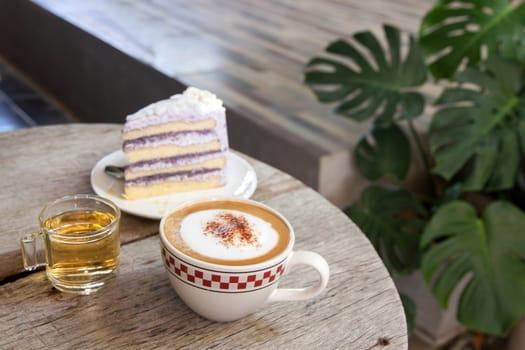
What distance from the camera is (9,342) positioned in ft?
2.35

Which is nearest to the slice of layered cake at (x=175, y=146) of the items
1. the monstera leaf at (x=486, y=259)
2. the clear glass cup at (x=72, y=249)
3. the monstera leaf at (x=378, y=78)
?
the clear glass cup at (x=72, y=249)

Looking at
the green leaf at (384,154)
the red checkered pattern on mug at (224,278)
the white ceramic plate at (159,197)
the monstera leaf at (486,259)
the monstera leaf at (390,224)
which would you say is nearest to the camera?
the red checkered pattern on mug at (224,278)

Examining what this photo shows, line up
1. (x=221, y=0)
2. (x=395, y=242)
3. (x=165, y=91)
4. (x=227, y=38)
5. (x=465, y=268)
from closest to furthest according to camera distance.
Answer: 1. (x=465, y=268)
2. (x=395, y=242)
3. (x=165, y=91)
4. (x=227, y=38)
5. (x=221, y=0)

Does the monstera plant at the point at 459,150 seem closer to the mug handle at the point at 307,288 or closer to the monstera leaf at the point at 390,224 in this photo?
the monstera leaf at the point at 390,224

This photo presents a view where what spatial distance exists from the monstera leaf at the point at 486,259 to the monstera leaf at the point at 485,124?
0.49 feet

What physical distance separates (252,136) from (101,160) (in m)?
1.26

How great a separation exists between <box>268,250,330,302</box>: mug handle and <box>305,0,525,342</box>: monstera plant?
84 centimetres

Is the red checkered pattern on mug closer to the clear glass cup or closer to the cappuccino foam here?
the cappuccino foam

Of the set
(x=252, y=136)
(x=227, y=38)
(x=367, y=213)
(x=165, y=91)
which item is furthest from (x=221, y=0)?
(x=367, y=213)

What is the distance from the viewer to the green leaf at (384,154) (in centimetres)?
203

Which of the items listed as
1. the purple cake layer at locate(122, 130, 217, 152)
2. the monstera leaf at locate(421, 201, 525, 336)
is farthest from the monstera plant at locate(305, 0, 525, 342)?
the purple cake layer at locate(122, 130, 217, 152)

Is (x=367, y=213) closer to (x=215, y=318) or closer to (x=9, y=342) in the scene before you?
(x=215, y=318)

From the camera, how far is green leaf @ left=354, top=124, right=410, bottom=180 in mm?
2029

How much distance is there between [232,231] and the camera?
0.76m
